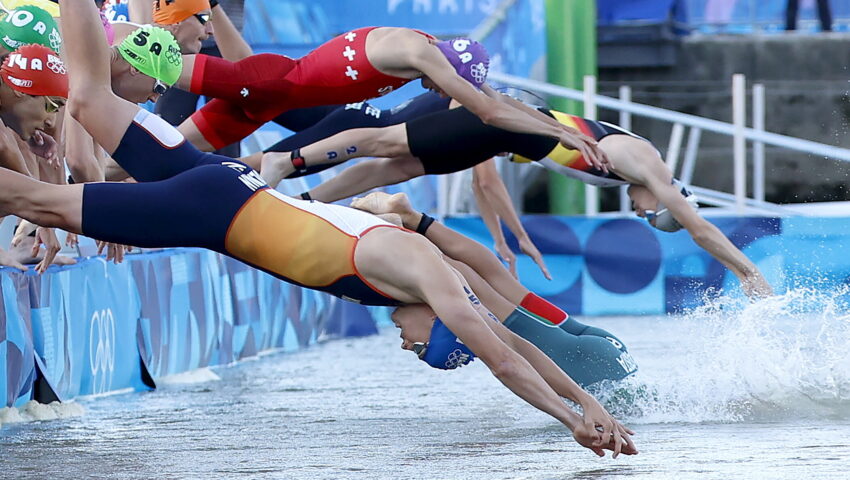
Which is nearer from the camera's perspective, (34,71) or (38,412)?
(34,71)

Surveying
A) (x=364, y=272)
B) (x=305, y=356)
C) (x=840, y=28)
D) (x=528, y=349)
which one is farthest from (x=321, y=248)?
(x=840, y=28)

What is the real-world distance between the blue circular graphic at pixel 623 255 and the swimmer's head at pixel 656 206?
4726 millimetres

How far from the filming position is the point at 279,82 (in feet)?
26.1

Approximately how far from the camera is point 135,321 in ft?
30.3

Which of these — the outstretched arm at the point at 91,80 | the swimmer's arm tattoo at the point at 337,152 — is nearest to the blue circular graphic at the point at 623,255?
the swimmer's arm tattoo at the point at 337,152

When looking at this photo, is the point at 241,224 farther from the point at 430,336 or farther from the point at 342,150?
the point at 342,150

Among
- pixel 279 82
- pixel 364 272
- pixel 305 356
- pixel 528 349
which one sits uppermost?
pixel 279 82

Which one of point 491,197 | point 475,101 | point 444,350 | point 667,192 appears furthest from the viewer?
point 491,197

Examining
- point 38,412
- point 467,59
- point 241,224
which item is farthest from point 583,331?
point 38,412

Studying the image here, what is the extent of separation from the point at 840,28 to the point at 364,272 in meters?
13.8

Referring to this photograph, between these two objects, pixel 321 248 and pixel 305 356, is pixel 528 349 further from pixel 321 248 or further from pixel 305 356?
pixel 305 356

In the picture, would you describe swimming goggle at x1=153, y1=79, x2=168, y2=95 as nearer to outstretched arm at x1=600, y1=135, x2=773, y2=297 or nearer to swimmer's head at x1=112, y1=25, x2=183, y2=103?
swimmer's head at x1=112, y1=25, x2=183, y2=103

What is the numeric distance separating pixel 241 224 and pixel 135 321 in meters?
3.49

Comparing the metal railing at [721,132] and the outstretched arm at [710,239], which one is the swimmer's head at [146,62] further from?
the metal railing at [721,132]
